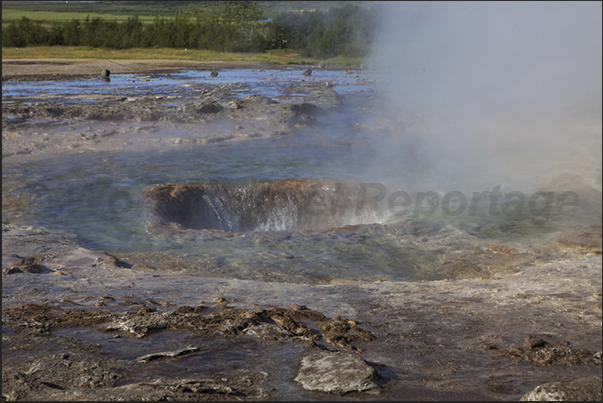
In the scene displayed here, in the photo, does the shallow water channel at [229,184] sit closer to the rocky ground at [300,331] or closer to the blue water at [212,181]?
the blue water at [212,181]

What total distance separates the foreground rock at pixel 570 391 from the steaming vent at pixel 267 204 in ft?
13.5

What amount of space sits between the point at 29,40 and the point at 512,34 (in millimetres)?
33535

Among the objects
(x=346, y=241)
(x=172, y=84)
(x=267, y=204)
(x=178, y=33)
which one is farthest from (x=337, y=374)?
(x=178, y=33)

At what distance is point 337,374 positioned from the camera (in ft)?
7.36

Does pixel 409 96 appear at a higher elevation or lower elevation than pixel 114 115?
higher

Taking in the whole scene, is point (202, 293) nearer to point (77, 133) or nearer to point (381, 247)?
point (381, 247)

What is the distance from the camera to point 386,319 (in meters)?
3.06

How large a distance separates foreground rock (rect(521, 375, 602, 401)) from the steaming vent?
4.12 m

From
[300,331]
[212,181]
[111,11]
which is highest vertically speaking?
[111,11]

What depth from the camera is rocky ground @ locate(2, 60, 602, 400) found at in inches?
86.7

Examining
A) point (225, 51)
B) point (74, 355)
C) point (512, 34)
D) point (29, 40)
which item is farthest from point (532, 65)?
point (29, 40)

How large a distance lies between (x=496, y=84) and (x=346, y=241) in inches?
98.5

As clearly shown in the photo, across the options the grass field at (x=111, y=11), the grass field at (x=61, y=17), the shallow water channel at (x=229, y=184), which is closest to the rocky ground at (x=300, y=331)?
the shallow water channel at (x=229, y=184)

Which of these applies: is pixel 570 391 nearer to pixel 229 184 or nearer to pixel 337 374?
pixel 337 374
